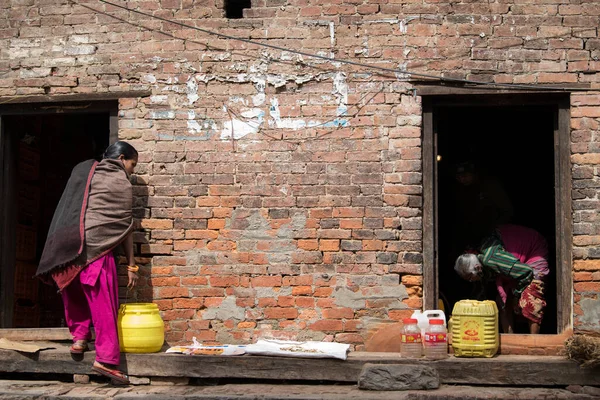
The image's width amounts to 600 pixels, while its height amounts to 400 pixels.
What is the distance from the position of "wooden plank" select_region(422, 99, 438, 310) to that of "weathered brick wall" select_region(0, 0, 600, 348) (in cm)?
12

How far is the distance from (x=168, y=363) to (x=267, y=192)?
62.6 inches

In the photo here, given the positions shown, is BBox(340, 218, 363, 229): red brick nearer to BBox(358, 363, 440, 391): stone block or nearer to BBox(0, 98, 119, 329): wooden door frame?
BBox(358, 363, 440, 391): stone block

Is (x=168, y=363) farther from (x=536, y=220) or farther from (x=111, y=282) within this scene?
(x=536, y=220)

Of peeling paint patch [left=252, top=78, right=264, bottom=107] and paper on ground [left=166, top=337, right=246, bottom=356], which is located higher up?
peeling paint patch [left=252, top=78, right=264, bottom=107]

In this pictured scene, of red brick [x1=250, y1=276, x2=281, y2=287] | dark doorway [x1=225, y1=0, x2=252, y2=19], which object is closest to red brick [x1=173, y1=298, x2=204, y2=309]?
red brick [x1=250, y1=276, x2=281, y2=287]

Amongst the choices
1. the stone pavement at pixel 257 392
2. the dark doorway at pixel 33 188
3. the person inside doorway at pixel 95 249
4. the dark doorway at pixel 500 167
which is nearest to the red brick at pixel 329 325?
the stone pavement at pixel 257 392

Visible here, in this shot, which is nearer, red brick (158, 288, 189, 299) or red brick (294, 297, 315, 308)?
red brick (294, 297, 315, 308)

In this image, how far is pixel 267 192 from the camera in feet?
22.1

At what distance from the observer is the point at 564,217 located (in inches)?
261

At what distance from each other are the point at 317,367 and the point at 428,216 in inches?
61.8

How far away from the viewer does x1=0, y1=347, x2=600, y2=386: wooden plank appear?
6.00 m

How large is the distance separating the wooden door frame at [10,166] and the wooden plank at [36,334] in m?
0.24

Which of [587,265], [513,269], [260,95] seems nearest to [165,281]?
[260,95]

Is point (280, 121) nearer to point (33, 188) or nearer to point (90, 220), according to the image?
point (90, 220)
